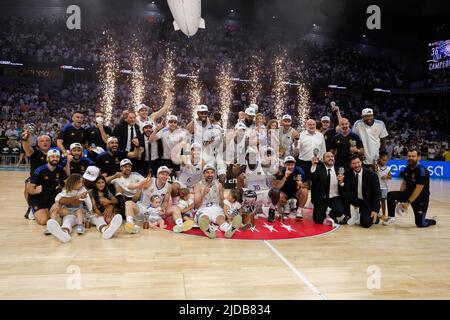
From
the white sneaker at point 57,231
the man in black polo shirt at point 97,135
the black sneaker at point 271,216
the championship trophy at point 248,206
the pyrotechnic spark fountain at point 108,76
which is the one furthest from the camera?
the pyrotechnic spark fountain at point 108,76

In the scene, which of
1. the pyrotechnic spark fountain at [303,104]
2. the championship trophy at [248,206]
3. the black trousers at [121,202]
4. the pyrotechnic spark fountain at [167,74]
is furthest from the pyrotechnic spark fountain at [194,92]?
the black trousers at [121,202]

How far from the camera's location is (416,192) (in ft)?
19.9

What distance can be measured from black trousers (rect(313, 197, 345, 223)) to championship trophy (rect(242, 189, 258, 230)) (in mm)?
1069

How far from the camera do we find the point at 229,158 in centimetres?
682

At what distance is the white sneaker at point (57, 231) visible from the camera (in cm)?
472

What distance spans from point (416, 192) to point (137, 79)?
20.0m

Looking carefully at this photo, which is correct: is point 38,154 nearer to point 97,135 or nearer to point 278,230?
point 97,135

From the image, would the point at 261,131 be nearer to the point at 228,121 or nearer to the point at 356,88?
the point at 228,121

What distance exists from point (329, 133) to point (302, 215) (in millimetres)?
2027

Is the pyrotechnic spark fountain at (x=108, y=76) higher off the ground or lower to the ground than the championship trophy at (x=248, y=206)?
higher

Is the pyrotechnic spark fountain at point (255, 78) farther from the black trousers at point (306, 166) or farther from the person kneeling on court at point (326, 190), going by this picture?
the person kneeling on court at point (326, 190)

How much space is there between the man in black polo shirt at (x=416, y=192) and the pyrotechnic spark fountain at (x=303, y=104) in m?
20.3

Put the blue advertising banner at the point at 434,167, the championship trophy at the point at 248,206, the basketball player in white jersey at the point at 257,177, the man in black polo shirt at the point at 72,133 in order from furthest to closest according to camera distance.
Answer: the blue advertising banner at the point at 434,167 < the man in black polo shirt at the point at 72,133 < the basketball player in white jersey at the point at 257,177 < the championship trophy at the point at 248,206
